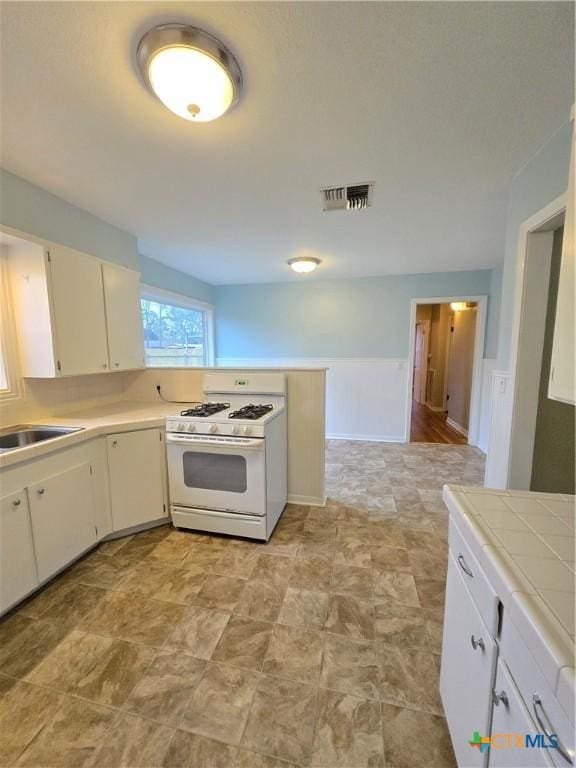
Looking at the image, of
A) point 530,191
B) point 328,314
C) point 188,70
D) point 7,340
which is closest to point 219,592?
point 7,340

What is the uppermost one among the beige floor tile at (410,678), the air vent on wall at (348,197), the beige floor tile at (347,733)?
the air vent on wall at (348,197)

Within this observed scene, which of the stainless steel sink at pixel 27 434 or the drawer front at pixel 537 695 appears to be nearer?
the drawer front at pixel 537 695

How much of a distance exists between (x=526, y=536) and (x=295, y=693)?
114 centimetres

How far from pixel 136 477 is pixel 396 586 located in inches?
75.3

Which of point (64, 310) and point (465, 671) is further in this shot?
point (64, 310)

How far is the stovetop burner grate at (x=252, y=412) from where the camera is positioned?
221 centimetres

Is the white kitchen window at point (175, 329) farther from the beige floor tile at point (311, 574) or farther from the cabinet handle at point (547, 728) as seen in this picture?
the cabinet handle at point (547, 728)

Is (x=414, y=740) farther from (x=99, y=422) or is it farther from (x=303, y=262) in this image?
(x=303, y=262)

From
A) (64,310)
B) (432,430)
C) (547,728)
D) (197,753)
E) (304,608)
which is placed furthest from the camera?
(432,430)

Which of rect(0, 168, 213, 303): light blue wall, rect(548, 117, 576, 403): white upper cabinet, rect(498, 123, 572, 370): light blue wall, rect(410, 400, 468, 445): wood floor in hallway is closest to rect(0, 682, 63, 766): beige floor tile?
rect(548, 117, 576, 403): white upper cabinet

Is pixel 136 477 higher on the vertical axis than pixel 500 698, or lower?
lower

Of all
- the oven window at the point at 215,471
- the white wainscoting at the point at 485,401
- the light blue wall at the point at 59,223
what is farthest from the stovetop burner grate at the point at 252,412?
the white wainscoting at the point at 485,401

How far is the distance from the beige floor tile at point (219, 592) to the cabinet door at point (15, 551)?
886 millimetres

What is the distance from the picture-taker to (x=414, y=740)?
1.11m
